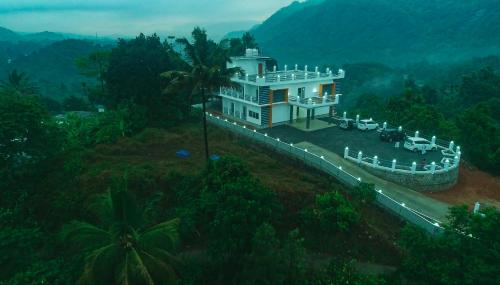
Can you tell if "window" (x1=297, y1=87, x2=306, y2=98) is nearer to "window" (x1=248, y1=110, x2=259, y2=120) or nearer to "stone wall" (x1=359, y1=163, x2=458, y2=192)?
"window" (x1=248, y1=110, x2=259, y2=120)

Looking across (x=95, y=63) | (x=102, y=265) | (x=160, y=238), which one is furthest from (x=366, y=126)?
(x=95, y=63)

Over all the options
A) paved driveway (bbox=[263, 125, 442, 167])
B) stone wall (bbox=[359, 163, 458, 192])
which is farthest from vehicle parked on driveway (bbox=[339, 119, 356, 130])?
stone wall (bbox=[359, 163, 458, 192])

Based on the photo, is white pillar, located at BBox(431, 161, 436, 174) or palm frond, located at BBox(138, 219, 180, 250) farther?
white pillar, located at BBox(431, 161, 436, 174)

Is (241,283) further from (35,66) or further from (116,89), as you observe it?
(35,66)

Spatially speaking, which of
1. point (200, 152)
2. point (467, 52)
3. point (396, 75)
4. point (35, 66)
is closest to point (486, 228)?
point (200, 152)

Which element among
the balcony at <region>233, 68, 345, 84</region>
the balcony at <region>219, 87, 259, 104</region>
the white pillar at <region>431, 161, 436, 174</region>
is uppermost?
the balcony at <region>233, 68, 345, 84</region>

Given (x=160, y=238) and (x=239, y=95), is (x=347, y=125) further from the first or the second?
(x=160, y=238)

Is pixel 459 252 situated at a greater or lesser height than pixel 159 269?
lesser
